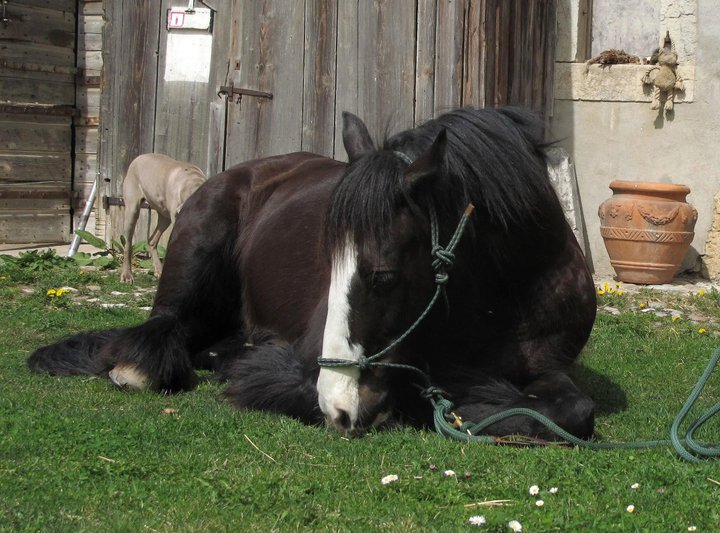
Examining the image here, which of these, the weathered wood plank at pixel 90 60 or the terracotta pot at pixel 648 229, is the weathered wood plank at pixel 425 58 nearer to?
the terracotta pot at pixel 648 229

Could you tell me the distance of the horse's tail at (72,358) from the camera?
5305 mm

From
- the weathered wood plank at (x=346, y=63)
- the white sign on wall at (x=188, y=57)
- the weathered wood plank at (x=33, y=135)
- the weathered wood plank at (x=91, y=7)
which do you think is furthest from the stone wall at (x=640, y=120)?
the weathered wood plank at (x=33, y=135)

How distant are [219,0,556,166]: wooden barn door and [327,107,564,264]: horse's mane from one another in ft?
16.4

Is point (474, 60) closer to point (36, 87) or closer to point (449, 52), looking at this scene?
point (449, 52)

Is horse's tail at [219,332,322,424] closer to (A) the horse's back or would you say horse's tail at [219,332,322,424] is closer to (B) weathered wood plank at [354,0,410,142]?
(A) the horse's back

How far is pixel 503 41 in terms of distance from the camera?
996cm

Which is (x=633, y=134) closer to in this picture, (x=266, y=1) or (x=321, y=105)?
(x=321, y=105)

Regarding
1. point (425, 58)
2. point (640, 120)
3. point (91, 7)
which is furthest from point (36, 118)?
point (640, 120)

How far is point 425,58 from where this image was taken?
961 cm

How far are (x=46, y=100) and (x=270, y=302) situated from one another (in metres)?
8.90

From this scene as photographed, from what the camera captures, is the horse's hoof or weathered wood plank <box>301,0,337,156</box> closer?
the horse's hoof

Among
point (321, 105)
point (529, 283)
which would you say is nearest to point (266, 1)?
point (321, 105)

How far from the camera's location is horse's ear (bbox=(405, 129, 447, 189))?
3674mm

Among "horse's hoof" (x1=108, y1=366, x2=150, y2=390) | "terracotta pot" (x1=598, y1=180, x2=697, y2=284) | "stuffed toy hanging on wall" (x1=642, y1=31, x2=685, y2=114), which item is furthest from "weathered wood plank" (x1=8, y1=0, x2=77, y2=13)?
"horse's hoof" (x1=108, y1=366, x2=150, y2=390)
